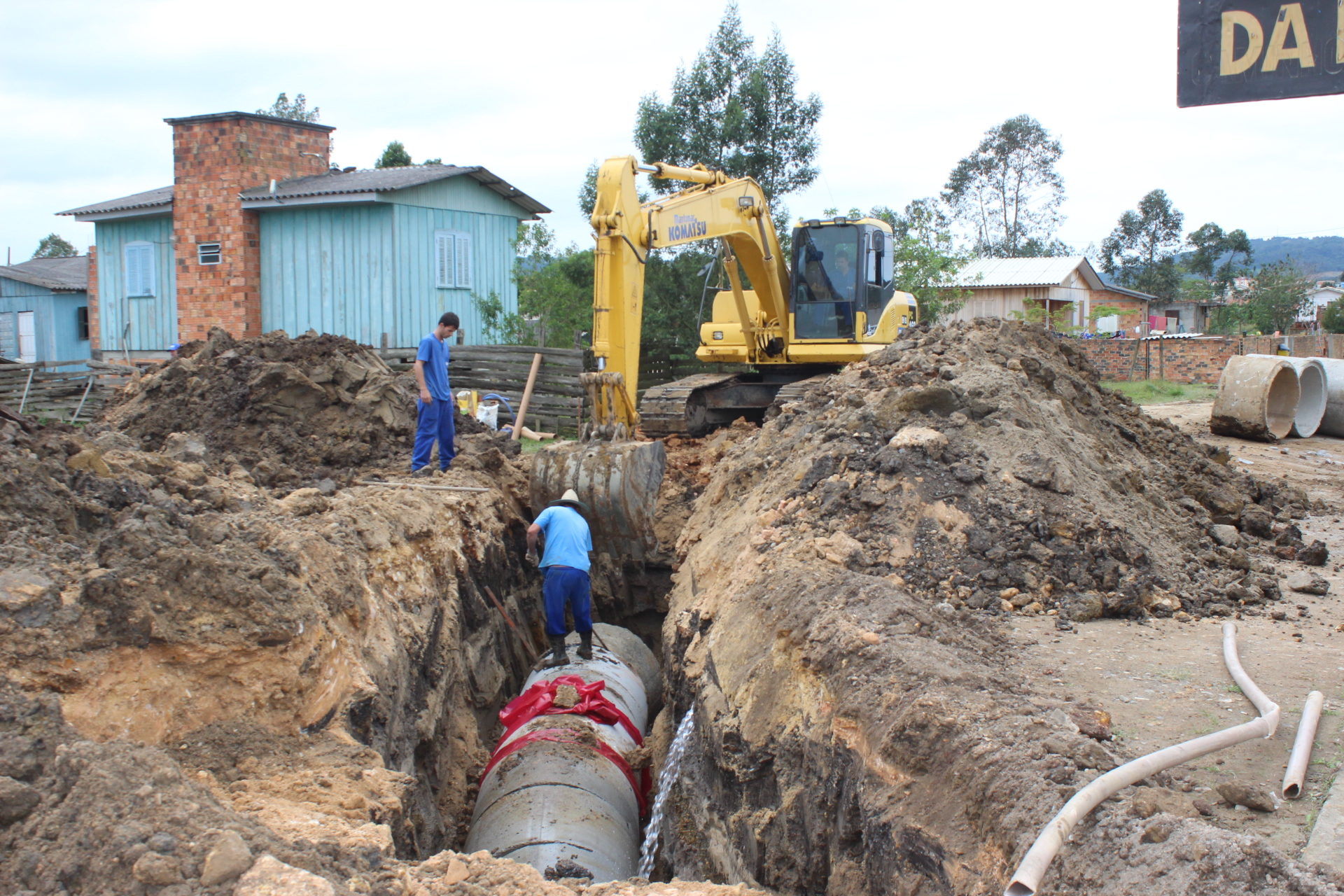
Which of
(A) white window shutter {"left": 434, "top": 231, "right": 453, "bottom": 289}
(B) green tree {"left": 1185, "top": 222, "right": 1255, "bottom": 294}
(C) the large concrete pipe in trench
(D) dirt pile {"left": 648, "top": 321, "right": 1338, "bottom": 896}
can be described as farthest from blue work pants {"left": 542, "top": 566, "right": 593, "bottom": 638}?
(B) green tree {"left": 1185, "top": 222, "right": 1255, "bottom": 294}

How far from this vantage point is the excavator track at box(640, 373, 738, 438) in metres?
11.6

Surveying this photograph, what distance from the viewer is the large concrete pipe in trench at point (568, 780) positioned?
5.40 metres

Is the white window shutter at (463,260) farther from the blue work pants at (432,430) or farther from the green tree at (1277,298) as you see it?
the green tree at (1277,298)

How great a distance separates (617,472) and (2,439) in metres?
4.60

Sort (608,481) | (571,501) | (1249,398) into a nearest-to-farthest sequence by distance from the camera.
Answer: (571,501) → (608,481) → (1249,398)

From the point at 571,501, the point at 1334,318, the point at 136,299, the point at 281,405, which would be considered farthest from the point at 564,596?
the point at 1334,318

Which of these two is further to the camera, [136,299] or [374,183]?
[136,299]

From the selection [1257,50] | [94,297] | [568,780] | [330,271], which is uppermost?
[330,271]

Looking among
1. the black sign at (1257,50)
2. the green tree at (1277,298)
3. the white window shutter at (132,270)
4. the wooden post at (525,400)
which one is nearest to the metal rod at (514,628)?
the wooden post at (525,400)

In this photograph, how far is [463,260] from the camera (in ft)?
56.5

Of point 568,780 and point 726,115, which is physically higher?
point 726,115

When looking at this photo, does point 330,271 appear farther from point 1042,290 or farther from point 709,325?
point 1042,290

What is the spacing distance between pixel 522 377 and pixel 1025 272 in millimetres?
28111

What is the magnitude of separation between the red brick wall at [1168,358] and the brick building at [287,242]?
15399mm
